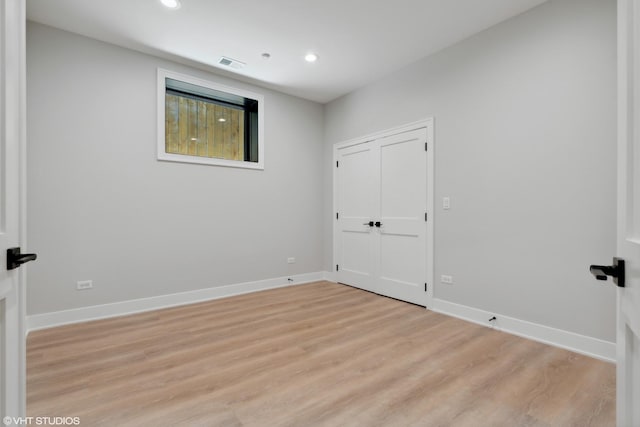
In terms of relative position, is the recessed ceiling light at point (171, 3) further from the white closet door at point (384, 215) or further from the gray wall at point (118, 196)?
the white closet door at point (384, 215)

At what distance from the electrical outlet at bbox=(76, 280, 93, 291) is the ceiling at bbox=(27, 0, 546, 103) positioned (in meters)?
2.61

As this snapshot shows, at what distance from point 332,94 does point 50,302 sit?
4.41 m

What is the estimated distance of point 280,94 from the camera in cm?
464

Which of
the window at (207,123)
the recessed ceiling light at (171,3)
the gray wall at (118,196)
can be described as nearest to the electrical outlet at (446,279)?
the gray wall at (118,196)

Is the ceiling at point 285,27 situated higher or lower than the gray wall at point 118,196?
higher

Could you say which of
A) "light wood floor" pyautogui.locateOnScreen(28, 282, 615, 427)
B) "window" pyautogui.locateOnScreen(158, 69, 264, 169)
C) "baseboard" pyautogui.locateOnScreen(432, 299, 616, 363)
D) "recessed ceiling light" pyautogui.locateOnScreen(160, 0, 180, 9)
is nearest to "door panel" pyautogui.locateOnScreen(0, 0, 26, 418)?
"light wood floor" pyautogui.locateOnScreen(28, 282, 615, 427)

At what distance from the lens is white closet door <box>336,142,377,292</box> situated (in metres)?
4.30

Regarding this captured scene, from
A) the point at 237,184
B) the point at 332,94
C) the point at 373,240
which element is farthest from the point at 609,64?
the point at 237,184

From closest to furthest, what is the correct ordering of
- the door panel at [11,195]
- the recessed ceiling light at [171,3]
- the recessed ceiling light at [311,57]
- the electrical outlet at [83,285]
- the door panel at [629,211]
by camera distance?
the door panel at [629,211] → the door panel at [11,195] → the recessed ceiling light at [171,3] → the electrical outlet at [83,285] → the recessed ceiling light at [311,57]

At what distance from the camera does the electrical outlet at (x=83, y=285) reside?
10.1 feet

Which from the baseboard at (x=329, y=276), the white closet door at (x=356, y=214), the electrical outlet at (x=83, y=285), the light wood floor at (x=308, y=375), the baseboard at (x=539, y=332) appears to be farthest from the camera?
the baseboard at (x=329, y=276)

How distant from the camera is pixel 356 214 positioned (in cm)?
454

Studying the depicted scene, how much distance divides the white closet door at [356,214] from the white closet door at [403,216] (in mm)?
189

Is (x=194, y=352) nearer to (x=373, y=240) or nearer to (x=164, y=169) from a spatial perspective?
(x=164, y=169)
